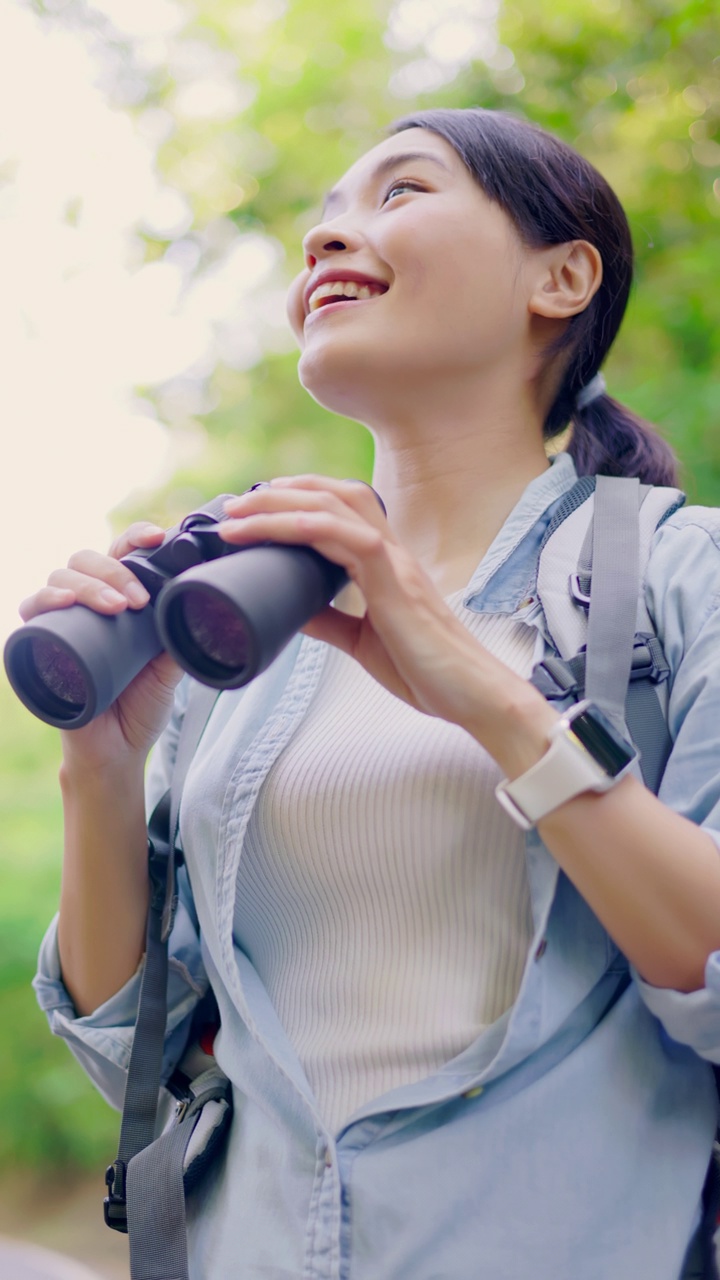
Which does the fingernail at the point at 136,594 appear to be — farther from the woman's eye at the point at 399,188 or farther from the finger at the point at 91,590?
the woman's eye at the point at 399,188

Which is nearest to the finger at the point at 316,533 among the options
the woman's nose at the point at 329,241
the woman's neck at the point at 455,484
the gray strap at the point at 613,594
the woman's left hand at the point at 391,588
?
the woman's left hand at the point at 391,588

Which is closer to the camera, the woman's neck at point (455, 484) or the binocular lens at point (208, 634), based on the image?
the binocular lens at point (208, 634)

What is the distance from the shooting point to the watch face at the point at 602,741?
767 mm

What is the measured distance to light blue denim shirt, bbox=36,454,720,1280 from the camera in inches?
31.0

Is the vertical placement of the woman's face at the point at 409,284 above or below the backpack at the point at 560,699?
above

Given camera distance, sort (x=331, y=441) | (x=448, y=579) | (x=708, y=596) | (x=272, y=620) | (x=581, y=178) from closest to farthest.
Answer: (x=272, y=620) → (x=708, y=596) → (x=448, y=579) → (x=581, y=178) → (x=331, y=441)

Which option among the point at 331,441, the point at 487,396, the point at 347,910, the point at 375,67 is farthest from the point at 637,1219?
the point at 375,67

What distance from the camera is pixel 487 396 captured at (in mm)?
1168

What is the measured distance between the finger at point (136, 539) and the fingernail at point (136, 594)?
0.08 m

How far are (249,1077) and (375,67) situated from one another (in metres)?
2.12

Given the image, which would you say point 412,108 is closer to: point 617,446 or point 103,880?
point 617,446

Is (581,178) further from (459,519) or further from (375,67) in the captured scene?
(375,67)

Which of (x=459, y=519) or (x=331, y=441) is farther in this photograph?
(x=331, y=441)

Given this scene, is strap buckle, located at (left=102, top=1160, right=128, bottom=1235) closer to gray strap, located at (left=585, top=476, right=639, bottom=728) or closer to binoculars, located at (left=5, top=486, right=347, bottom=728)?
binoculars, located at (left=5, top=486, right=347, bottom=728)
